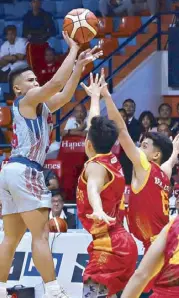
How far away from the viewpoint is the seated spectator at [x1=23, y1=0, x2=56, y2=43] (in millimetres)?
16672

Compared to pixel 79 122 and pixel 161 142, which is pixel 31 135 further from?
pixel 79 122

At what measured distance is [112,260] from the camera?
705 cm

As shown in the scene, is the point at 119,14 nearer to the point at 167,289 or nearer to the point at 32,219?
the point at 32,219

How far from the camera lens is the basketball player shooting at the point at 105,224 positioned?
698 cm

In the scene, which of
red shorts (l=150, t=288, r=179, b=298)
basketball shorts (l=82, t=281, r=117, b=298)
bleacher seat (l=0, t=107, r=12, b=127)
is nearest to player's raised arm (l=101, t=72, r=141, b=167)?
basketball shorts (l=82, t=281, r=117, b=298)

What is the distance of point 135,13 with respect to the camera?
16750 mm

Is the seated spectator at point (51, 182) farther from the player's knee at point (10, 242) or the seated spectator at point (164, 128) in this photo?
the player's knee at point (10, 242)

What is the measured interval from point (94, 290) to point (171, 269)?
6.84 feet

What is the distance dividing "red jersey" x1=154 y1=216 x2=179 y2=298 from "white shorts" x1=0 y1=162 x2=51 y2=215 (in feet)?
7.79

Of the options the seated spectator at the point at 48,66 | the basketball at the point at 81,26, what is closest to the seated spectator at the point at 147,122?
the seated spectator at the point at 48,66

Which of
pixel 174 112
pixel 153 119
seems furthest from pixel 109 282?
pixel 174 112

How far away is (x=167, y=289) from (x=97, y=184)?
1829 millimetres

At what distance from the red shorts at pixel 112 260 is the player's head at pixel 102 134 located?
602 millimetres

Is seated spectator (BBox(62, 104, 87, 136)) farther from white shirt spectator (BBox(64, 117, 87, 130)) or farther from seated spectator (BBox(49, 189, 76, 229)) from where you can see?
seated spectator (BBox(49, 189, 76, 229))
